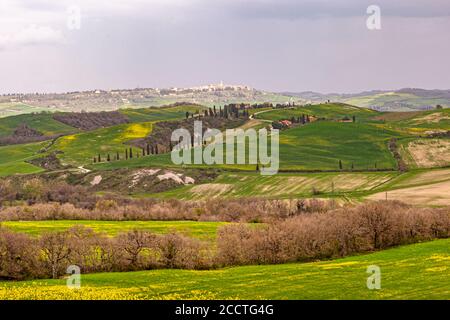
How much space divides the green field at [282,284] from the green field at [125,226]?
33656 millimetres

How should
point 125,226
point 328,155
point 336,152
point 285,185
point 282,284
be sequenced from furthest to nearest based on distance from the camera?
1. point 336,152
2. point 328,155
3. point 285,185
4. point 125,226
5. point 282,284

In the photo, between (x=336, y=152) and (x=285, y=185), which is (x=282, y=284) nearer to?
(x=285, y=185)

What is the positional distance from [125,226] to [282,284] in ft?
198

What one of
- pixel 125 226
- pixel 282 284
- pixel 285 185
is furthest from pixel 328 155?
pixel 282 284

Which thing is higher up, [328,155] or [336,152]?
[336,152]

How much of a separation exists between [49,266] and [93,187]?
107465mm

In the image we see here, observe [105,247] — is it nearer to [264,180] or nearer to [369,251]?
[369,251]

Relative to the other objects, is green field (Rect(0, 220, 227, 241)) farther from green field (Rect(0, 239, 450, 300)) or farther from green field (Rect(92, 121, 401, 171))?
green field (Rect(92, 121, 401, 171))

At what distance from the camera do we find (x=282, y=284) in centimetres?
4256

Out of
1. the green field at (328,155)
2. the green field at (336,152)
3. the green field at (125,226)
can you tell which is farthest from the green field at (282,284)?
the green field at (336,152)

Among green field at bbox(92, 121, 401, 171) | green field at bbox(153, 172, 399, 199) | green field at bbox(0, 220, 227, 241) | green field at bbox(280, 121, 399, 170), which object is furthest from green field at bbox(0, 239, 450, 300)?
green field at bbox(280, 121, 399, 170)

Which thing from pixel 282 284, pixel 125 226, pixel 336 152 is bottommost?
pixel 125 226
